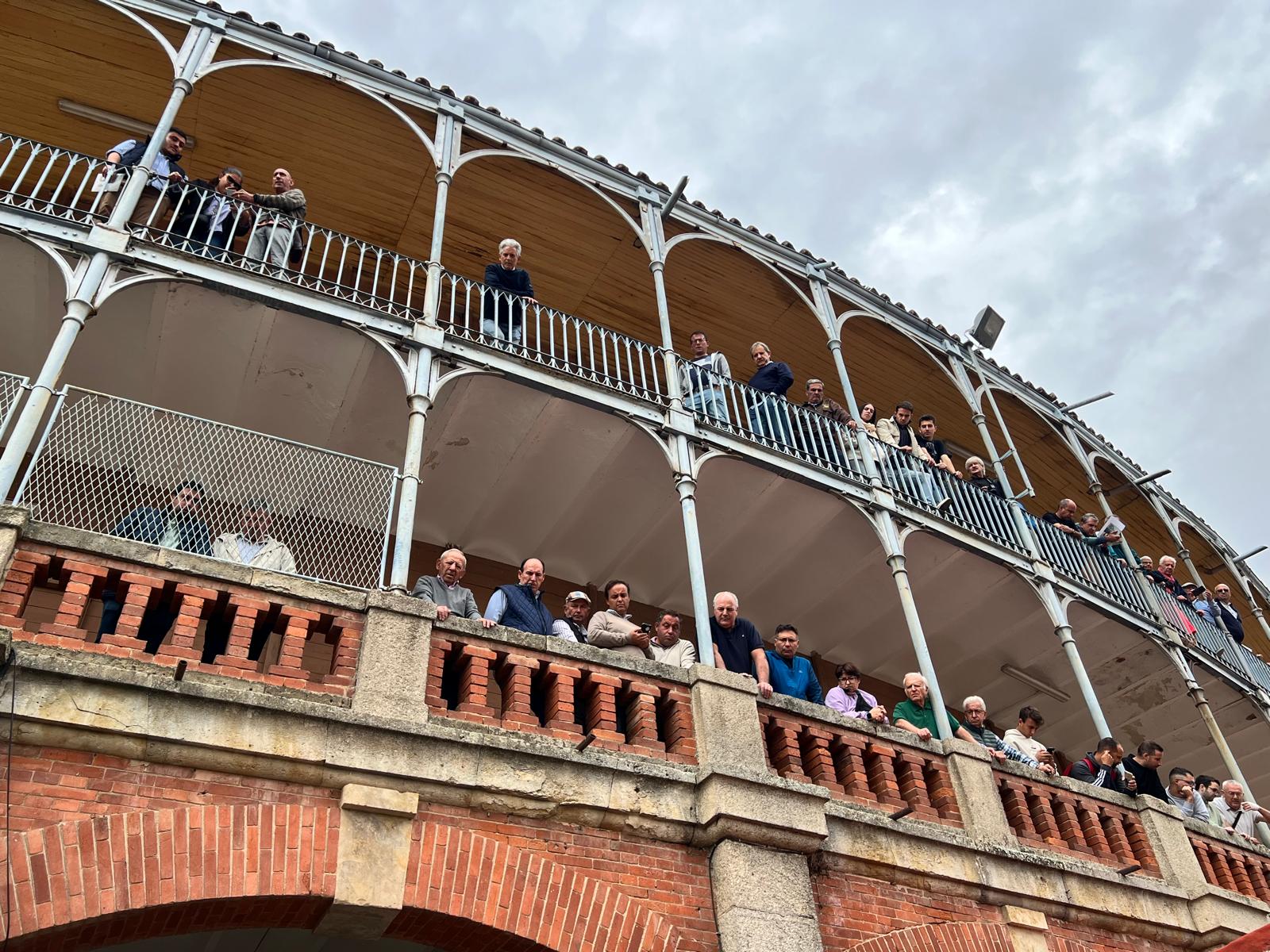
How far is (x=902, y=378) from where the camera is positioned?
1409 centimetres

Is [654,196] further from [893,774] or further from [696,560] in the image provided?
[893,774]

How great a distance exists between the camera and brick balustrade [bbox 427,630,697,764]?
248 inches

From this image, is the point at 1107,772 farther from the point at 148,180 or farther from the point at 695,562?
the point at 148,180

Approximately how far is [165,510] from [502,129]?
18.6 ft

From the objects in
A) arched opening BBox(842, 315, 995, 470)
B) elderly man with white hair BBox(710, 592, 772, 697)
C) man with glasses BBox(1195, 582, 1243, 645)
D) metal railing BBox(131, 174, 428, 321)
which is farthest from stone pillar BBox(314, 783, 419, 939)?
man with glasses BBox(1195, 582, 1243, 645)

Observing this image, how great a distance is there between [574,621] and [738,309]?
647cm

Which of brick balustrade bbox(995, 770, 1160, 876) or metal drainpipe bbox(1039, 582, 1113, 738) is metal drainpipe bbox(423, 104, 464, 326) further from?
metal drainpipe bbox(1039, 582, 1113, 738)

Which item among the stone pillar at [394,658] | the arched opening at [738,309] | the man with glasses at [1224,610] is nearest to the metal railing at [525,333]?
the arched opening at [738,309]

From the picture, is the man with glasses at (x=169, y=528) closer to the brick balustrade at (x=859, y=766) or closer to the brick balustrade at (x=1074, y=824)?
the brick balustrade at (x=859, y=766)

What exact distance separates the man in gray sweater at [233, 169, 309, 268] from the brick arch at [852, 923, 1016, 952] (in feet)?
22.5

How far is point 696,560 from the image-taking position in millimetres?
8484

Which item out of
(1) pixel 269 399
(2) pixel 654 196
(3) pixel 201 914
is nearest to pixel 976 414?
(2) pixel 654 196

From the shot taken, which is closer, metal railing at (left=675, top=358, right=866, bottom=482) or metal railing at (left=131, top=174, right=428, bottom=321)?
metal railing at (left=131, top=174, right=428, bottom=321)

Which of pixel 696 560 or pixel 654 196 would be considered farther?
pixel 654 196
